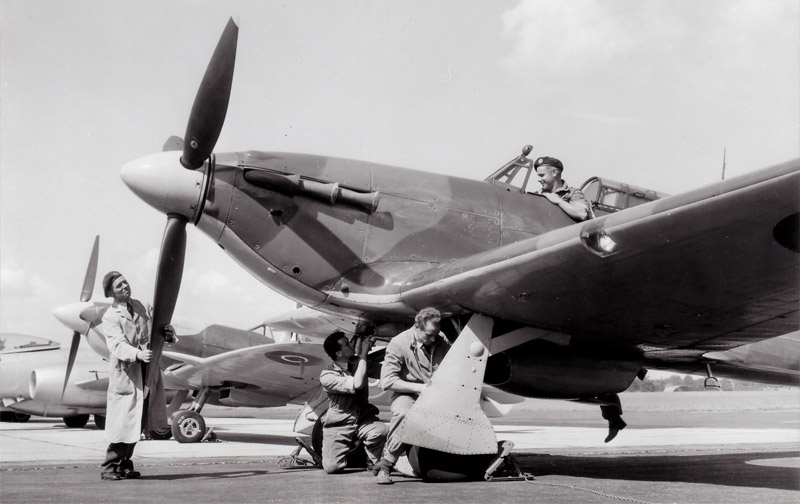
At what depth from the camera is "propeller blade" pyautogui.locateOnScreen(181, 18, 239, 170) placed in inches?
239

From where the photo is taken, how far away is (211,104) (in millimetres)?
6332

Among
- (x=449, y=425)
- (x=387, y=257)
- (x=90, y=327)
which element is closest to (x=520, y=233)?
(x=387, y=257)

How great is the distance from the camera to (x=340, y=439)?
644cm

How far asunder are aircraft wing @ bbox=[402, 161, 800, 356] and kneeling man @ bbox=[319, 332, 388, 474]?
2.84 feet

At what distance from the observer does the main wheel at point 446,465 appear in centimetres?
568

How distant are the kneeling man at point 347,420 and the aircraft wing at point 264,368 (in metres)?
5.50

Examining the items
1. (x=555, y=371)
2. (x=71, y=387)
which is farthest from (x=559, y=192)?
(x=71, y=387)

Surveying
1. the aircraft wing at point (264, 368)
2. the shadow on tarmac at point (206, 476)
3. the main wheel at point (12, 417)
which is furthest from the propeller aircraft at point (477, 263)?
the main wheel at point (12, 417)

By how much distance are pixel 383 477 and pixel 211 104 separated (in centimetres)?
337

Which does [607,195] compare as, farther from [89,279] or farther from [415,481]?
[89,279]

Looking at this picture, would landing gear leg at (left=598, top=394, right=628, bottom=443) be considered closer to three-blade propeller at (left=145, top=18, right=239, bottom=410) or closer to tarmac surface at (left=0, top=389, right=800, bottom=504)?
tarmac surface at (left=0, top=389, right=800, bottom=504)

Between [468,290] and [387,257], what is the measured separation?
139 cm

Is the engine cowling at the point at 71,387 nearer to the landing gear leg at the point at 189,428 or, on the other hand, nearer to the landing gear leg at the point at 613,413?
the landing gear leg at the point at 189,428

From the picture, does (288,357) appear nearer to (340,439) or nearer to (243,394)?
(243,394)
